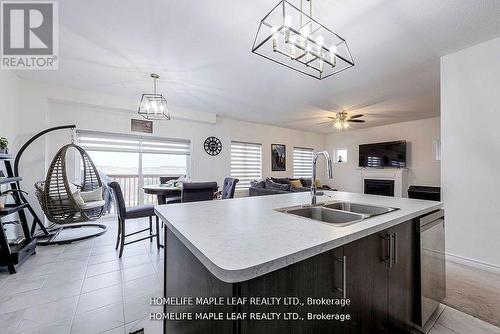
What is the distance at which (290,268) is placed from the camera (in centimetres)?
70

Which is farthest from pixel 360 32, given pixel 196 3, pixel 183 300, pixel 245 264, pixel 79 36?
pixel 79 36

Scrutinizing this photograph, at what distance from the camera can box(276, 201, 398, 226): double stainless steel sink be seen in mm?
1382

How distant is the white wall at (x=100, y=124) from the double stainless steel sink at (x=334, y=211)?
416 cm

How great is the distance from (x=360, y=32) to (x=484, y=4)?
955 millimetres

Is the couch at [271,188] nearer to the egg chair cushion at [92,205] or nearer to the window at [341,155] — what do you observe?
the window at [341,155]

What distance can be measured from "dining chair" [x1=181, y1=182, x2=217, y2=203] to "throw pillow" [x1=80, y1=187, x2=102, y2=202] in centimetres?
190

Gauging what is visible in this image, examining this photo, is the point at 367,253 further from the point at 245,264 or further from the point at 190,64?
the point at 190,64

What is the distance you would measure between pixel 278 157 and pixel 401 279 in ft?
18.7

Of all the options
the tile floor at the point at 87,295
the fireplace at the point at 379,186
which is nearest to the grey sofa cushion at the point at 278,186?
the tile floor at the point at 87,295

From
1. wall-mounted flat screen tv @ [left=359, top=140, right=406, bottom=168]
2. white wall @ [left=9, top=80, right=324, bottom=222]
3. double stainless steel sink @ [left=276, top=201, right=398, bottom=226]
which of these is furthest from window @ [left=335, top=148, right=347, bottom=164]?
double stainless steel sink @ [left=276, top=201, right=398, bottom=226]

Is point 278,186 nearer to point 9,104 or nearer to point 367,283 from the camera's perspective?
point 367,283

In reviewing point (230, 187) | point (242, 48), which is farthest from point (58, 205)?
point (242, 48)

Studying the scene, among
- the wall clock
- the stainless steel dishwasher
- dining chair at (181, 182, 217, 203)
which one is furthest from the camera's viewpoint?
the wall clock

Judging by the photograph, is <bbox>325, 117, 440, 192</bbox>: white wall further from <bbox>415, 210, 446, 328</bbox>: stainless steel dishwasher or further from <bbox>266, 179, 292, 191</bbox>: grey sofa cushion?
<bbox>415, 210, 446, 328</bbox>: stainless steel dishwasher
